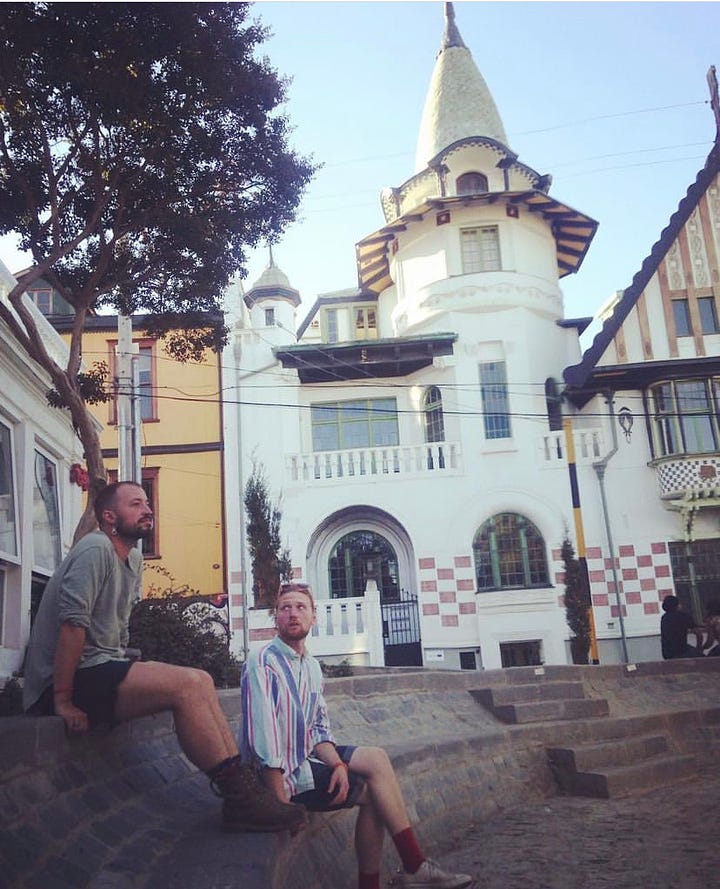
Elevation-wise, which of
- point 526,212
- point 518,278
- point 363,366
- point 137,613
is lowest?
point 137,613

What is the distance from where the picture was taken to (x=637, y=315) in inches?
877

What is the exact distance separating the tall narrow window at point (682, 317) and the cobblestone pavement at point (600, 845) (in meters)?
16.6

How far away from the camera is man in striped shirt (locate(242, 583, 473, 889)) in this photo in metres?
4.05

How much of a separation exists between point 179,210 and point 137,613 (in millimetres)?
4599

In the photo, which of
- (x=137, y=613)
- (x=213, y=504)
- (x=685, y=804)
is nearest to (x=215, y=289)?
(x=137, y=613)

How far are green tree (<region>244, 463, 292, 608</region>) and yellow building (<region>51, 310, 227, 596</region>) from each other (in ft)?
3.43

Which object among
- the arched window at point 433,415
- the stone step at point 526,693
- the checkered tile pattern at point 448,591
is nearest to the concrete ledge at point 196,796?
the stone step at point 526,693

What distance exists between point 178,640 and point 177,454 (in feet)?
46.5

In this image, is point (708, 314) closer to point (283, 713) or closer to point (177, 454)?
point (177, 454)

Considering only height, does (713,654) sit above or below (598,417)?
below

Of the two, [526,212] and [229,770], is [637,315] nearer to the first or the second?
[526,212]

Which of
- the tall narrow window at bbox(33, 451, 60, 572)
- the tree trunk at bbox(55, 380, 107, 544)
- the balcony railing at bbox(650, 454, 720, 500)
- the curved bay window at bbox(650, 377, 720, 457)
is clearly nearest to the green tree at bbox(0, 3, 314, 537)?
the tree trunk at bbox(55, 380, 107, 544)

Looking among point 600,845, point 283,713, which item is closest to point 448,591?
point 600,845

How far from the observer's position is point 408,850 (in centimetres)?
426
